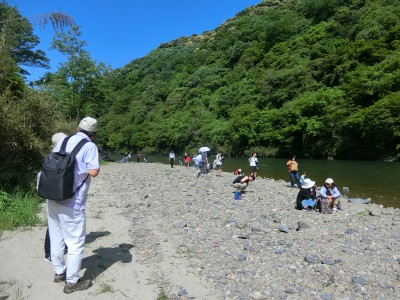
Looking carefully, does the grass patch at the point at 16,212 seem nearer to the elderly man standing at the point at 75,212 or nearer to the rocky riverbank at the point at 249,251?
the rocky riverbank at the point at 249,251

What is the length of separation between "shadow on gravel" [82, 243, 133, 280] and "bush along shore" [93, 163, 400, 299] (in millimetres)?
269

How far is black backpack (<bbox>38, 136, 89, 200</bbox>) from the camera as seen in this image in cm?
425

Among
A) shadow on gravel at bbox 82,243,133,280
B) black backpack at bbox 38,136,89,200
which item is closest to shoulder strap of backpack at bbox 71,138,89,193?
black backpack at bbox 38,136,89,200

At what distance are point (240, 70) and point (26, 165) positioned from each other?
8977cm

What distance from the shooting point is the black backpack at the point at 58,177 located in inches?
167

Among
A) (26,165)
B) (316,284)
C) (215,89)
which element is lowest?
(316,284)

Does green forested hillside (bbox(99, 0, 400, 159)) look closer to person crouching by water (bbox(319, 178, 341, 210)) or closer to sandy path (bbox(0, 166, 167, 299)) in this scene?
person crouching by water (bbox(319, 178, 341, 210))

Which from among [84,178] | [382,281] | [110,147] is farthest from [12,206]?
[110,147]

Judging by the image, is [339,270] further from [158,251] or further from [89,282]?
[89,282]

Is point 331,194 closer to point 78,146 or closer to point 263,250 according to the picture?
point 263,250

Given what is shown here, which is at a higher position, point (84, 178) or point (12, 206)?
point (84, 178)

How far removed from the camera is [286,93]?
65.6 meters

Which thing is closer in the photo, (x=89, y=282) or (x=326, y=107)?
(x=89, y=282)

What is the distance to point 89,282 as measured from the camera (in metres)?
4.81
